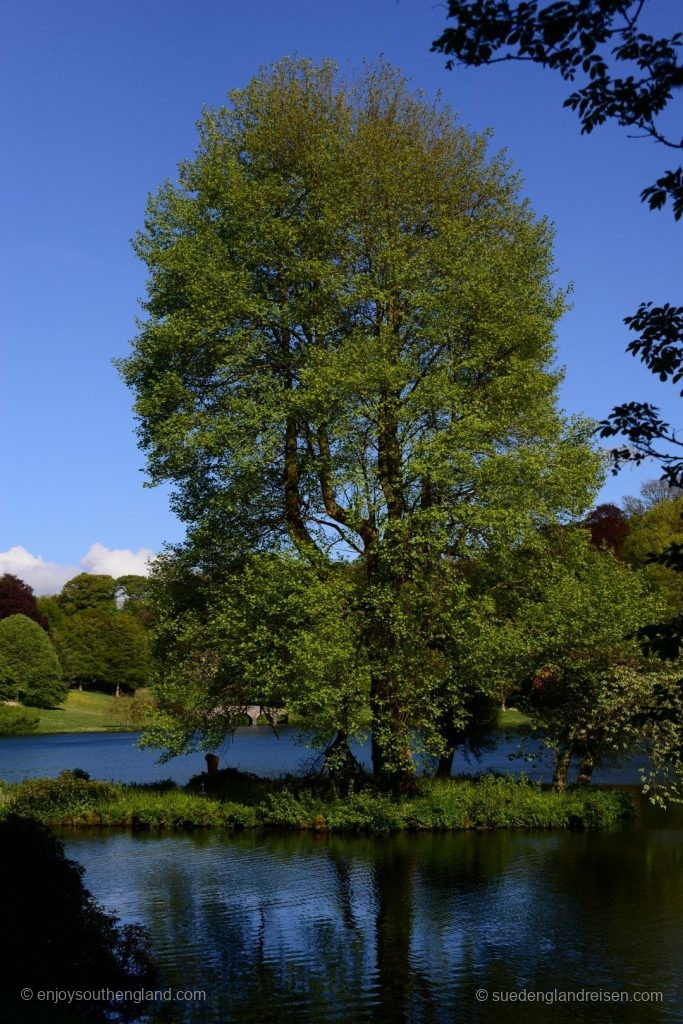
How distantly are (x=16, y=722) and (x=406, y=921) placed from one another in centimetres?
7978

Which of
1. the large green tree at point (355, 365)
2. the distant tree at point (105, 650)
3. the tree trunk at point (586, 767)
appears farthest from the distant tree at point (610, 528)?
the distant tree at point (105, 650)

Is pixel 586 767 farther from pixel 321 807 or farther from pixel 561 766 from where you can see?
pixel 321 807

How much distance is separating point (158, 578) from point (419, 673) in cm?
1046

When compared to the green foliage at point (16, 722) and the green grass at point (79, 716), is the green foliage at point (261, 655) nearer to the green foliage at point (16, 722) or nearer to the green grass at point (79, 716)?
the green grass at point (79, 716)

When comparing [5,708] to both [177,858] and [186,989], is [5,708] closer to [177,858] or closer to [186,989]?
[177,858]

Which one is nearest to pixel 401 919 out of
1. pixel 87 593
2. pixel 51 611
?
pixel 51 611

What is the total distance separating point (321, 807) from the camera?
31062mm

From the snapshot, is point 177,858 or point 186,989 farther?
point 177,858

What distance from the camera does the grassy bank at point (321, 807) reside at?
99.6 feet

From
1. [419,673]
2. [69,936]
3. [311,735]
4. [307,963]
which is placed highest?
[419,673]

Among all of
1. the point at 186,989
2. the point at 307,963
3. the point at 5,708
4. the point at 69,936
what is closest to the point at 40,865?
the point at 69,936

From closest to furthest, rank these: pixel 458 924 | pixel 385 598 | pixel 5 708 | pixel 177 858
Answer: pixel 458 924, pixel 177 858, pixel 385 598, pixel 5 708

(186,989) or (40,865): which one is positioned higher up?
(40,865)

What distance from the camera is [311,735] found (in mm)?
31922
